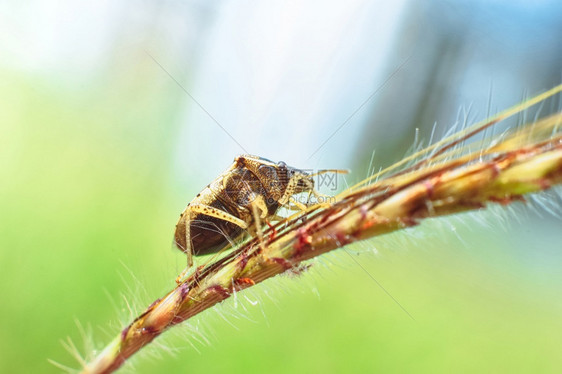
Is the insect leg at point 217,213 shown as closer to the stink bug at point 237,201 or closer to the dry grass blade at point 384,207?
the stink bug at point 237,201

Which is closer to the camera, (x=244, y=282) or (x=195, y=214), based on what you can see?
(x=244, y=282)

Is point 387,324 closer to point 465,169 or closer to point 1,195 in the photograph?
point 465,169

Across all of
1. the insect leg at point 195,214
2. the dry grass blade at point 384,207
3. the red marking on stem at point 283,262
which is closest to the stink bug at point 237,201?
the insect leg at point 195,214

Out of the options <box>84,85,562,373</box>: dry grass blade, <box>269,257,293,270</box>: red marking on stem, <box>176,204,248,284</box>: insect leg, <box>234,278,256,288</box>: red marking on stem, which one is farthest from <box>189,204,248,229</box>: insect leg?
<box>269,257,293,270</box>: red marking on stem

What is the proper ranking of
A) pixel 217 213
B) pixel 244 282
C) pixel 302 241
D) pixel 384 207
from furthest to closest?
pixel 217 213 < pixel 244 282 < pixel 302 241 < pixel 384 207

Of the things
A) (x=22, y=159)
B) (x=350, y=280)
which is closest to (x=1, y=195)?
(x=22, y=159)

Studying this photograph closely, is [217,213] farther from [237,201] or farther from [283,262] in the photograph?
[283,262]

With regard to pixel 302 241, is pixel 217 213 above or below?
below

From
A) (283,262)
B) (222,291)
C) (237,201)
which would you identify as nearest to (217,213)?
(237,201)

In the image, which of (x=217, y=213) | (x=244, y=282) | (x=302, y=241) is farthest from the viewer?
(x=217, y=213)
